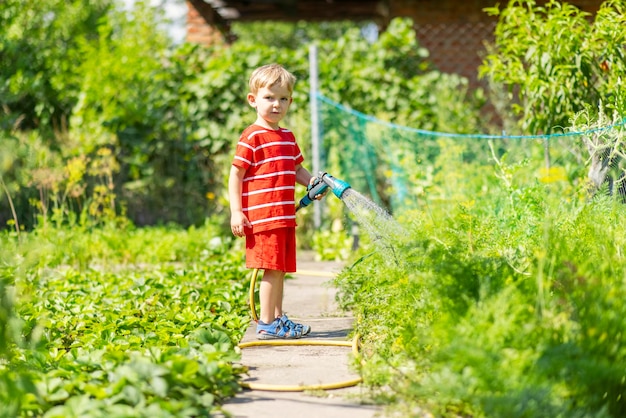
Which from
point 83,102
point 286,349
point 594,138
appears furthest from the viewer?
point 83,102

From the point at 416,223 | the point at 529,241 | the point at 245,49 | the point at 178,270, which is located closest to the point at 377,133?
the point at 245,49

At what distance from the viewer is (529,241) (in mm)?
3816

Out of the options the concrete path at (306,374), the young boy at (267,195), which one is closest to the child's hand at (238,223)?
the young boy at (267,195)

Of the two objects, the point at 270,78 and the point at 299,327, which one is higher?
the point at 270,78

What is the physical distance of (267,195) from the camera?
12.9 ft

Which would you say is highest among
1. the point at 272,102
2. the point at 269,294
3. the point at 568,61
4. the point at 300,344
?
the point at 568,61

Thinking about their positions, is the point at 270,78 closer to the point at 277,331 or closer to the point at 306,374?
the point at 277,331

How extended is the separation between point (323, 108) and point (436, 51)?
226 cm

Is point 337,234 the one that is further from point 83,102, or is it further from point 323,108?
point 83,102

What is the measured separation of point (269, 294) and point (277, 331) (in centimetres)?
18

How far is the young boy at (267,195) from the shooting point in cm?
392

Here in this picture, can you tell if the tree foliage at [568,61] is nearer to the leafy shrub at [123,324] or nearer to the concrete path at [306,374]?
the concrete path at [306,374]

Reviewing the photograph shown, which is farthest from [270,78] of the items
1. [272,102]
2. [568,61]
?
[568,61]

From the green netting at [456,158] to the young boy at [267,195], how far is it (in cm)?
108
